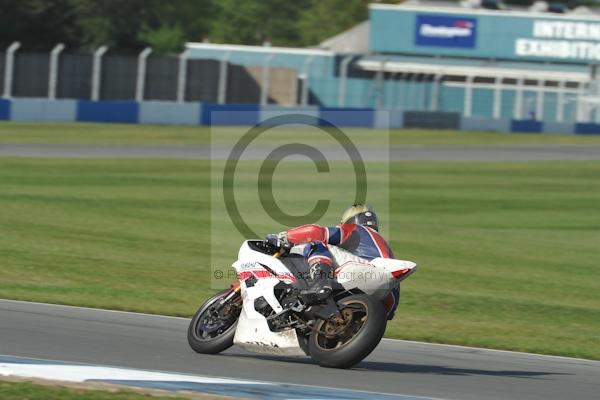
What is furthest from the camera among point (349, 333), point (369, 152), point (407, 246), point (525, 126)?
point (525, 126)

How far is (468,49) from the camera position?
60.8 metres

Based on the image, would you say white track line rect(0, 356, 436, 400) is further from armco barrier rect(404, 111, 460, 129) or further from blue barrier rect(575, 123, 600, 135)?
blue barrier rect(575, 123, 600, 135)

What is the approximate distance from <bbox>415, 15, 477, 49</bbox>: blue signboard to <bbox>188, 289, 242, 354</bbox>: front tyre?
53.7 metres

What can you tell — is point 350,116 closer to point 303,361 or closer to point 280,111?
point 280,111

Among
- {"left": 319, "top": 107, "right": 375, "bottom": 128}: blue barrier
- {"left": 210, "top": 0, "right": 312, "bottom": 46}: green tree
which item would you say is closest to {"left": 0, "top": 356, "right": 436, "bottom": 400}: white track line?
{"left": 319, "top": 107, "right": 375, "bottom": 128}: blue barrier

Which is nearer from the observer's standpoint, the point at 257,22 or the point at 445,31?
the point at 445,31

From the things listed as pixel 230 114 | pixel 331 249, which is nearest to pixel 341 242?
pixel 331 249

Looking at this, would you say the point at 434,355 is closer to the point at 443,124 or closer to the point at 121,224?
the point at 121,224

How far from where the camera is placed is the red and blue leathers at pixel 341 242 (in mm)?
7969

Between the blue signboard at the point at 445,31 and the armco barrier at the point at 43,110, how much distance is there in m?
29.1

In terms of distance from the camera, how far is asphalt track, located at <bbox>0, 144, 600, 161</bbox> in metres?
28.7

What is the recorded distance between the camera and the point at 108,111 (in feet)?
121

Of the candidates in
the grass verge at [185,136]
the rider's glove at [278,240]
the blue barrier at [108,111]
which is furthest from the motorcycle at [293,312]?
the blue barrier at [108,111]

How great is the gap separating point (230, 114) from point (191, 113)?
4.54 ft
